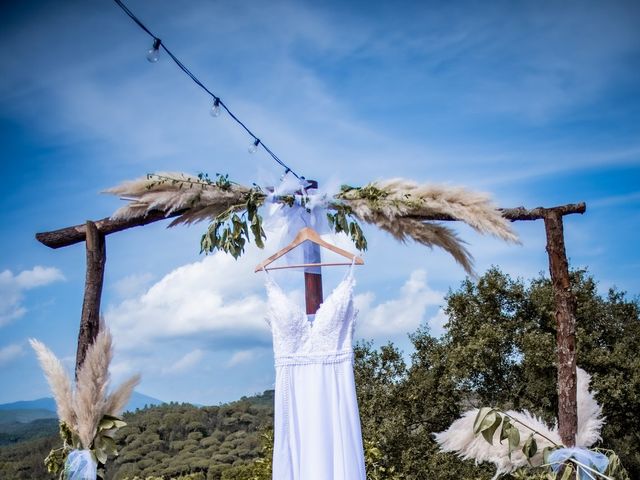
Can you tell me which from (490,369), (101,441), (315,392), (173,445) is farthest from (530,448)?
(490,369)

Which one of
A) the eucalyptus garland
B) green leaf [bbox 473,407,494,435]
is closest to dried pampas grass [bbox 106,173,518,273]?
green leaf [bbox 473,407,494,435]

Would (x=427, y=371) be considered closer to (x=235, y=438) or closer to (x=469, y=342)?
(x=469, y=342)

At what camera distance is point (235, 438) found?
302 inches

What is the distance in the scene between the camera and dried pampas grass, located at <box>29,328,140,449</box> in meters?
3.32

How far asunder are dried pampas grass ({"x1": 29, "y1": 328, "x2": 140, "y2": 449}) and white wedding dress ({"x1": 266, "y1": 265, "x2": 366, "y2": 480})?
0.84m

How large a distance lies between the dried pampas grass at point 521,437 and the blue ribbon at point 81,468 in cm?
193

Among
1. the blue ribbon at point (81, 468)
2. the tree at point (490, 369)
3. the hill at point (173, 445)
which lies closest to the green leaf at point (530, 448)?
the blue ribbon at point (81, 468)

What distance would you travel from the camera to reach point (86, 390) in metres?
3.31

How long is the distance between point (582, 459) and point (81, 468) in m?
2.63

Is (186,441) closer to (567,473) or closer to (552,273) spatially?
(567,473)

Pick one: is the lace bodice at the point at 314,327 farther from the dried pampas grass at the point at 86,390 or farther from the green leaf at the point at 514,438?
the green leaf at the point at 514,438

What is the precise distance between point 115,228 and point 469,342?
20.7 feet

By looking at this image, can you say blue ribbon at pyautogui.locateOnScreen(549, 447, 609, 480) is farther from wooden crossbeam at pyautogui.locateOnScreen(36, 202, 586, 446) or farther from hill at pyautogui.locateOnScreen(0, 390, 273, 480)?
hill at pyautogui.locateOnScreen(0, 390, 273, 480)

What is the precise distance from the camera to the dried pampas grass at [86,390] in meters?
3.32
